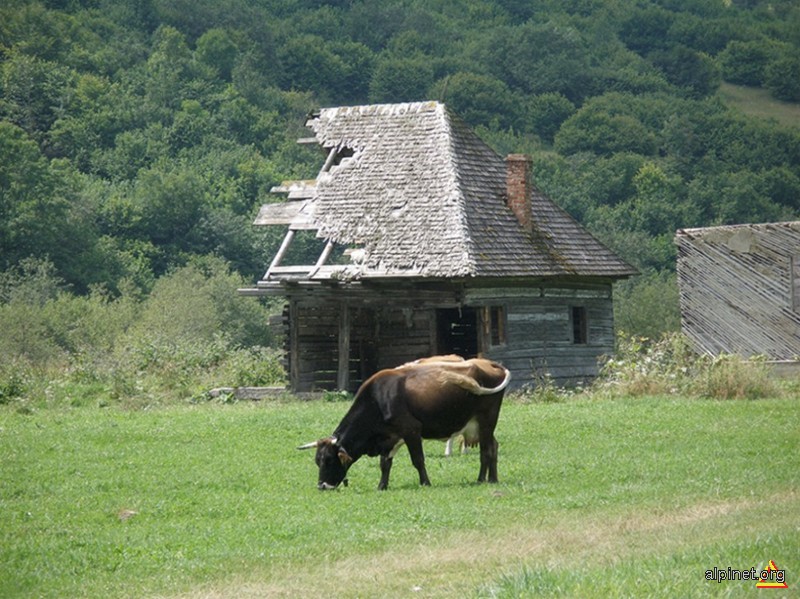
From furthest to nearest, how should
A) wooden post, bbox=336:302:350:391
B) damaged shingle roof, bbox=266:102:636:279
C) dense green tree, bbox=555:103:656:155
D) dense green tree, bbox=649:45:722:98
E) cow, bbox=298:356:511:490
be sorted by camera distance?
dense green tree, bbox=649:45:722:98
dense green tree, bbox=555:103:656:155
wooden post, bbox=336:302:350:391
damaged shingle roof, bbox=266:102:636:279
cow, bbox=298:356:511:490

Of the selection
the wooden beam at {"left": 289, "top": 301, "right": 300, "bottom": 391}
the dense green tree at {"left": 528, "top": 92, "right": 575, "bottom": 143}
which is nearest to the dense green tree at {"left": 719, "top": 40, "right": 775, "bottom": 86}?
the dense green tree at {"left": 528, "top": 92, "right": 575, "bottom": 143}

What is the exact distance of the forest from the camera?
183ft

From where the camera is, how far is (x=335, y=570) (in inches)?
484

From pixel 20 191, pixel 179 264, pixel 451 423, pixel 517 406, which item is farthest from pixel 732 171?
pixel 451 423

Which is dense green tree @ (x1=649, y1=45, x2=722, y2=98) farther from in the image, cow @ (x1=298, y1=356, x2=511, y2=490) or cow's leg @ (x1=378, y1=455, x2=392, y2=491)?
cow's leg @ (x1=378, y1=455, x2=392, y2=491)

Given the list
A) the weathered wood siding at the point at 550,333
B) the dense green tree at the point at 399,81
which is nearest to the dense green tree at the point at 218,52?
the dense green tree at the point at 399,81

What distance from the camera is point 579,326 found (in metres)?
33.4

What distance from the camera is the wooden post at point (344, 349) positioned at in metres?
30.6

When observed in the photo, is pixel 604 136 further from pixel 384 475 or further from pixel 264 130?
pixel 384 475

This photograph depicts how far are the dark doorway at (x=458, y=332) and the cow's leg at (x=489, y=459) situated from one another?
649 inches

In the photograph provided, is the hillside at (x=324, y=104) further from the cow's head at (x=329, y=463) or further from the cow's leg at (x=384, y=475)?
the cow's leg at (x=384, y=475)

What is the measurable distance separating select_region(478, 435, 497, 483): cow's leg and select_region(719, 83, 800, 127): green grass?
86570mm

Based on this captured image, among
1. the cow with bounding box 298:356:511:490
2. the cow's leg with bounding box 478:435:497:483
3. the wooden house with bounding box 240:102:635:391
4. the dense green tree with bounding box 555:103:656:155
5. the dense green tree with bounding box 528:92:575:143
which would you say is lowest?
the cow's leg with bounding box 478:435:497:483

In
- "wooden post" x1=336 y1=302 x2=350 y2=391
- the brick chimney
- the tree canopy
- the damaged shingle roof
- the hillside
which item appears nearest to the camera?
the damaged shingle roof
